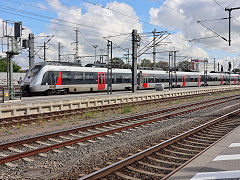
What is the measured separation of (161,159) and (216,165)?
1546 mm

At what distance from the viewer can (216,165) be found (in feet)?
19.4

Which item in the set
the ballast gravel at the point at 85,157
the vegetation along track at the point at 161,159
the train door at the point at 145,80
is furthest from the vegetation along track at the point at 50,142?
the train door at the point at 145,80

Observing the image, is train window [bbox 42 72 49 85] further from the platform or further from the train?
the platform

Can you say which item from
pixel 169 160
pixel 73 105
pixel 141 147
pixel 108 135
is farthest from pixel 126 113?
pixel 169 160

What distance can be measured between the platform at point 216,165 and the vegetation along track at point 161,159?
19cm

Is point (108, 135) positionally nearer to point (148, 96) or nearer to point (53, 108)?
point (53, 108)

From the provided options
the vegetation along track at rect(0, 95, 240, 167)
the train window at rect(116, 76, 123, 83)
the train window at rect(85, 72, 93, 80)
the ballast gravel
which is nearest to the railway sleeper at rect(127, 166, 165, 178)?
the ballast gravel

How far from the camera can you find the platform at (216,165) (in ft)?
17.2

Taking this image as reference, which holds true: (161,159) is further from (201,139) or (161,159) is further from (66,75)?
(66,75)

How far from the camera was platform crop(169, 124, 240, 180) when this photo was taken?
5.23 metres

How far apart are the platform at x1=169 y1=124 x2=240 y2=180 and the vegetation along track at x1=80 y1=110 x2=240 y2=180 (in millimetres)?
190

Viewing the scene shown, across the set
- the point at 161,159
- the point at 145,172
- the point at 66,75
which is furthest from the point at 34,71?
the point at 145,172

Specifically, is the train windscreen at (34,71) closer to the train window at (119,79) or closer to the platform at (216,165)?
the train window at (119,79)

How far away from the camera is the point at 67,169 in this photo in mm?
6266
